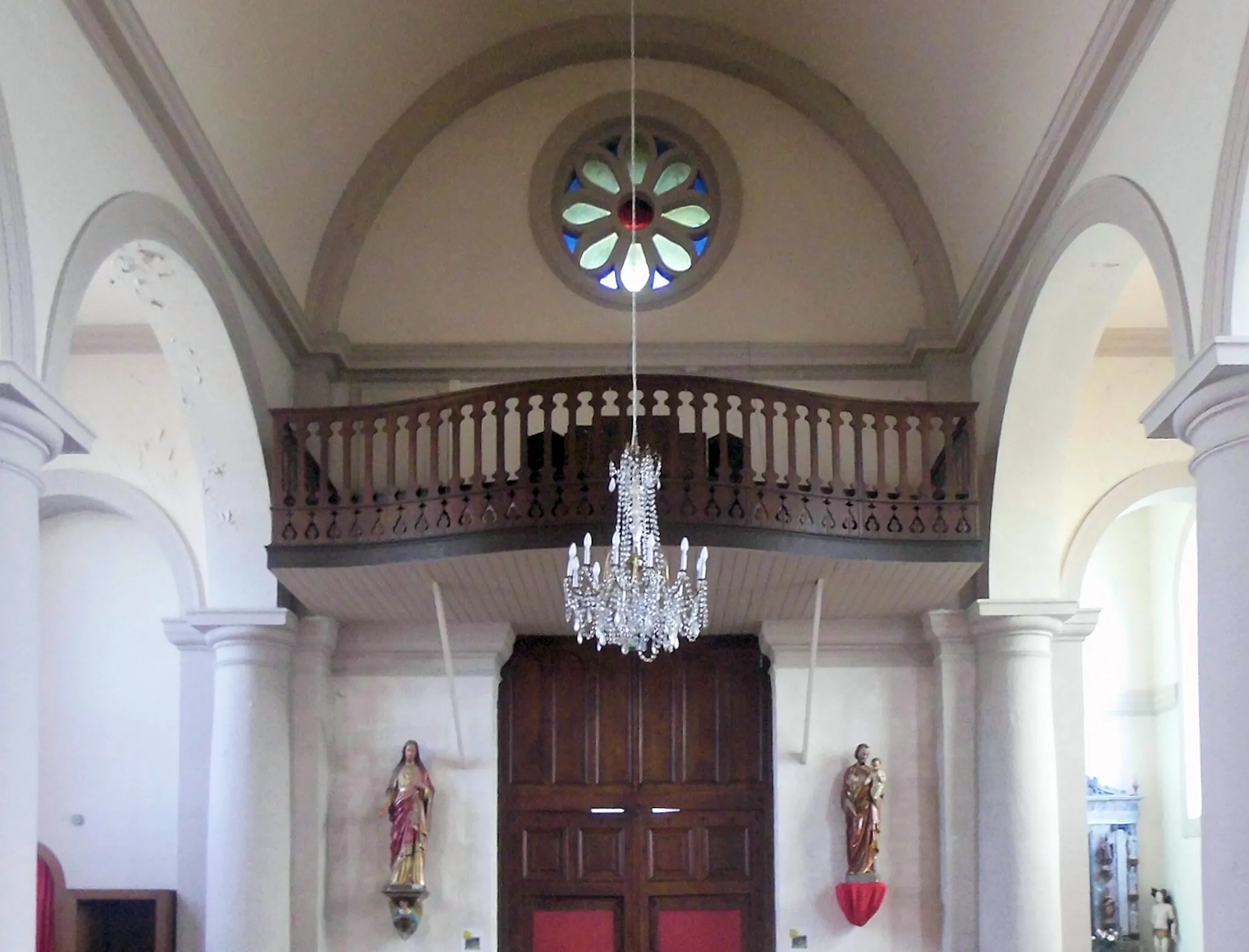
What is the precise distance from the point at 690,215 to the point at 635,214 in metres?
0.46

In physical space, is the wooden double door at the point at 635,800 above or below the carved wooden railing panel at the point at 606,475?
below

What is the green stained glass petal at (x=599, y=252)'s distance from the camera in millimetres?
13477

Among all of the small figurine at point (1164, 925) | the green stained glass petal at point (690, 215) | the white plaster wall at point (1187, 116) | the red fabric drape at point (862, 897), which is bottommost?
the small figurine at point (1164, 925)

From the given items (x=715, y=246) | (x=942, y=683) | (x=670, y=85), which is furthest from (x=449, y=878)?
(x=670, y=85)

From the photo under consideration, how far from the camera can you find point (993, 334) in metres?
12.0

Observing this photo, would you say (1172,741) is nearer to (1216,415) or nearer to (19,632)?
(1216,415)

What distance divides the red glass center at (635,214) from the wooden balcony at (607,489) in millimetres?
2768

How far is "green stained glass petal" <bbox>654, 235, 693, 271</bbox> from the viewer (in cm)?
1346

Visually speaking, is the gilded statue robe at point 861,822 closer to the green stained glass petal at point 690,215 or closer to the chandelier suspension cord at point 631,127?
the chandelier suspension cord at point 631,127

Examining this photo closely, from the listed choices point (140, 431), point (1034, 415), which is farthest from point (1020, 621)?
point (140, 431)

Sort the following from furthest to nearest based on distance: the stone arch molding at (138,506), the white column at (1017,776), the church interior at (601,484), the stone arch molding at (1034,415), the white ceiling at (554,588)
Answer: the stone arch molding at (138,506), the white column at (1017,776), the white ceiling at (554,588), the church interior at (601,484), the stone arch molding at (1034,415)

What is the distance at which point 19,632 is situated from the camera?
715 cm

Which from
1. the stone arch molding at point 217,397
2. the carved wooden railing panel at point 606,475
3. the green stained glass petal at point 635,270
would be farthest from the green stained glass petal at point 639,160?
the stone arch molding at point 217,397

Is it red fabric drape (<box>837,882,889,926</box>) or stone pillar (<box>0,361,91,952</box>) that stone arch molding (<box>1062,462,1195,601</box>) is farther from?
stone pillar (<box>0,361,91,952</box>)
